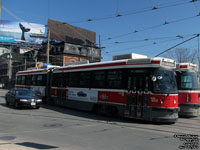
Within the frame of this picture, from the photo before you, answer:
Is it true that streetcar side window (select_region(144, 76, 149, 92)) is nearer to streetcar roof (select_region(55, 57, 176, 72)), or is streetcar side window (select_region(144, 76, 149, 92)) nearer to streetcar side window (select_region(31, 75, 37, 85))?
streetcar roof (select_region(55, 57, 176, 72))

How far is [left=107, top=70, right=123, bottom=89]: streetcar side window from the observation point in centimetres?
1141

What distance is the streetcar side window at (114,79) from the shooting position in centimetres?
1141

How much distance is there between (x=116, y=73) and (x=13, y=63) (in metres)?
63.9

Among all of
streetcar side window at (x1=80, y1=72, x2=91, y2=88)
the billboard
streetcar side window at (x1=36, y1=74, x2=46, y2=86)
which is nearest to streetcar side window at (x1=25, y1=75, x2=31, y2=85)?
streetcar side window at (x1=36, y1=74, x2=46, y2=86)

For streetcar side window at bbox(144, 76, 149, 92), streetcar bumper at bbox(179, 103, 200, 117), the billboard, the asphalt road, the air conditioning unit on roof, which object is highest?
the billboard

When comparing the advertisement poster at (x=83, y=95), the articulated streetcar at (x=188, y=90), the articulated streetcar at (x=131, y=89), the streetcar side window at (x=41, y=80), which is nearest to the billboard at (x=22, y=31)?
the streetcar side window at (x=41, y=80)

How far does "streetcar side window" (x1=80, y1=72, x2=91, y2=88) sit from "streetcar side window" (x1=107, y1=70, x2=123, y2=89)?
1.79 metres

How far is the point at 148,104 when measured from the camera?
10.1 meters

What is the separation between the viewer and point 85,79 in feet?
44.9

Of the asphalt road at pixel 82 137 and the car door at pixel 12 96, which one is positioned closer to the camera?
the asphalt road at pixel 82 137

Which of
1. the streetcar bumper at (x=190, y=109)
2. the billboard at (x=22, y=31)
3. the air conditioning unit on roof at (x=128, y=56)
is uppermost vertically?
the billboard at (x=22, y=31)

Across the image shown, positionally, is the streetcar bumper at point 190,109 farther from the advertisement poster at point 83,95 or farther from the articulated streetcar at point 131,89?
the advertisement poster at point 83,95

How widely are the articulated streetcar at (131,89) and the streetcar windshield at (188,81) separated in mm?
2724

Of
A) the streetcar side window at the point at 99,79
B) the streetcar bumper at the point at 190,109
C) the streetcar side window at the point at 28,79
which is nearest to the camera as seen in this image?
the streetcar side window at the point at 99,79
